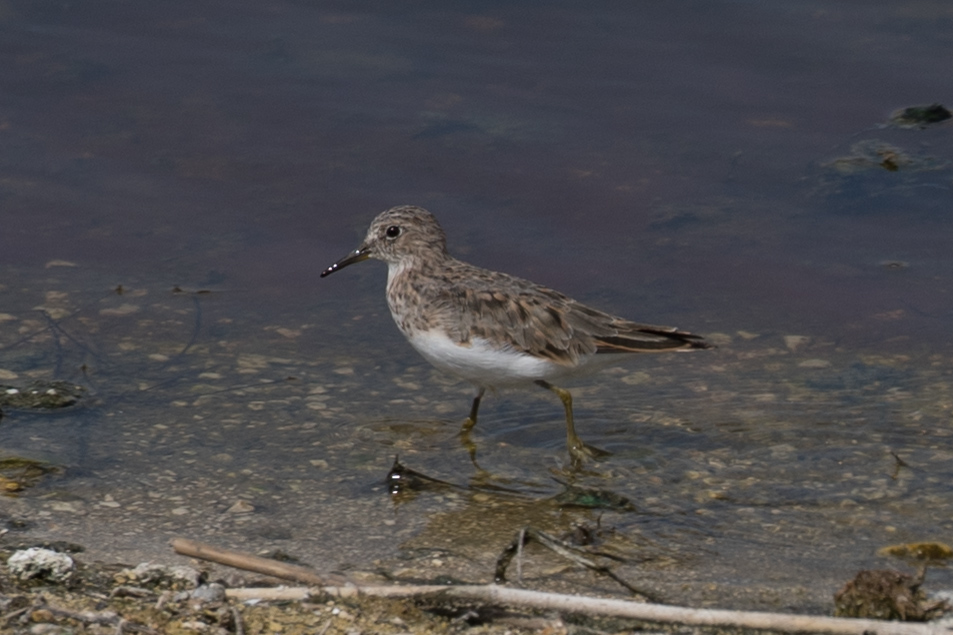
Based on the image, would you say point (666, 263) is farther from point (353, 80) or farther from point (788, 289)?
point (353, 80)

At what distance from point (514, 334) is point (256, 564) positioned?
244cm

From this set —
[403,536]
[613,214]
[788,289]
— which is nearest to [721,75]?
[613,214]

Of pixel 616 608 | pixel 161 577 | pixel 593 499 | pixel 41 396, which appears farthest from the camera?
pixel 41 396

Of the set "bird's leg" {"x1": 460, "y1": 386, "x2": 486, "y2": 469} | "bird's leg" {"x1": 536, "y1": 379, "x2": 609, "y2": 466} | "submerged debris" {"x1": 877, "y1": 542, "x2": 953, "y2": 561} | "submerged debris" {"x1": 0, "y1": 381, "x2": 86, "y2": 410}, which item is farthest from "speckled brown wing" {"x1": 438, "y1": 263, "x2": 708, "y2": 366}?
"submerged debris" {"x1": 0, "y1": 381, "x2": 86, "y2": 410}

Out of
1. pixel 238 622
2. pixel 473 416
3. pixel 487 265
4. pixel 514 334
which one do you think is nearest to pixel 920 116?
pixel 487 265

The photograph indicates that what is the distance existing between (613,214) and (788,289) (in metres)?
1.47

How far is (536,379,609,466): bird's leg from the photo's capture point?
651cm

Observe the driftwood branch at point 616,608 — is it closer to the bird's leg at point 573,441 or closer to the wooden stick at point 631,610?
the wooden stick at point 631,610

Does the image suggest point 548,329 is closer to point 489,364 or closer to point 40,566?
point 489,364

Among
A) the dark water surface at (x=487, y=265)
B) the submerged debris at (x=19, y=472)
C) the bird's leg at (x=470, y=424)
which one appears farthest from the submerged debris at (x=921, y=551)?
the submerged debris at (x=19, y=472)

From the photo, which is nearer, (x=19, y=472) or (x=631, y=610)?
(x=631, y=610)

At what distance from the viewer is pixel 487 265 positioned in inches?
355

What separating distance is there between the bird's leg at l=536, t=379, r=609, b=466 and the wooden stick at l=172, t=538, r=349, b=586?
6.99 feet

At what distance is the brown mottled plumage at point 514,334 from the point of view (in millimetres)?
6637
